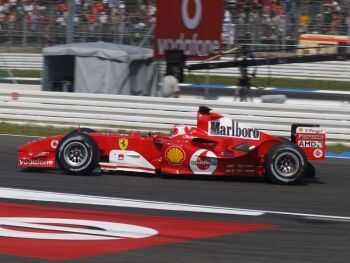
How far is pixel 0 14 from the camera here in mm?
24000

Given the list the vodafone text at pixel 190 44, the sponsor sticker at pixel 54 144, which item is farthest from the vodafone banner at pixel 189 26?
the sponsor sticker at pixel 54 144

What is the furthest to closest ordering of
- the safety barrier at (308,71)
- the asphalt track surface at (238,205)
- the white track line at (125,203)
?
the safety barrier at (308,71) < the white track line at (125,203) < the asphalt track surface at (238,205)

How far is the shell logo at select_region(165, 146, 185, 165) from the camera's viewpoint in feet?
29.1

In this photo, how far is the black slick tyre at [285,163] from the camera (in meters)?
8.80

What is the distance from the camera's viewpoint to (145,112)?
13.4m

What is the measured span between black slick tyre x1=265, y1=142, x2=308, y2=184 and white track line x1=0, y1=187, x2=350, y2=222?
149 cm

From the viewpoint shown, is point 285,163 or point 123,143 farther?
point 123,143

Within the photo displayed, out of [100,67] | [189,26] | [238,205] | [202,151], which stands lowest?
[238,205]

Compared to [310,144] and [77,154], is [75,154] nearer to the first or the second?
[77,154]

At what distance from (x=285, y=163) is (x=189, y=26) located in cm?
975

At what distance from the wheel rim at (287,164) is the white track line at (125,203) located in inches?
59.3

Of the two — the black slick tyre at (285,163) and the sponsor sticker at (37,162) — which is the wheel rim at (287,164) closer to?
the black slick tyre at (285,163)

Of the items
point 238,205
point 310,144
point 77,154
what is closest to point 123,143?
point 77,154

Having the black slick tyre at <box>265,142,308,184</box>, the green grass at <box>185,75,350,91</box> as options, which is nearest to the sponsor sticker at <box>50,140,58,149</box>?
the black slick tyre at <box>265,142,308,184</box>
